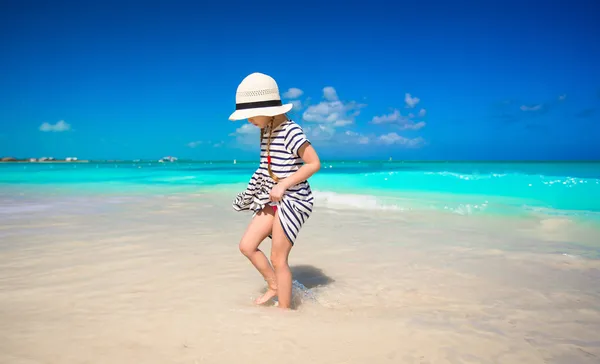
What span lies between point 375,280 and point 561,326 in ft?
5.45

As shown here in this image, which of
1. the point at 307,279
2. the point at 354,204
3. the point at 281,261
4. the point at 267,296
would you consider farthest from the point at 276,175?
the point at 354,204

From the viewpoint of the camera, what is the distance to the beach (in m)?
2.51

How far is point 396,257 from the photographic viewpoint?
5.12 meters

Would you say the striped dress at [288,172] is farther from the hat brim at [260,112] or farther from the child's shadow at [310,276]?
the child's shadow at [310,276]

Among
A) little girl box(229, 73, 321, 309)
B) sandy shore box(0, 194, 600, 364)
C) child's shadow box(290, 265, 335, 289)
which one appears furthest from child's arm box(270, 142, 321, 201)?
child's shadow box(290, 265, 335, 289)

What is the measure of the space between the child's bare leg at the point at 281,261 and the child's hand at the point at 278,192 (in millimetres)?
258

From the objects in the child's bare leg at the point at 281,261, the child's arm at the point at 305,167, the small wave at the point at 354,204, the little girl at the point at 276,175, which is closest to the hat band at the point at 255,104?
the little girl at the point at 276,175

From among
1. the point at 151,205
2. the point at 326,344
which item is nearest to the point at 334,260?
the point at 326,344

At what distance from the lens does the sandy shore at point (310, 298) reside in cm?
250

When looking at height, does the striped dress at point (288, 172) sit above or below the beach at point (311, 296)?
above

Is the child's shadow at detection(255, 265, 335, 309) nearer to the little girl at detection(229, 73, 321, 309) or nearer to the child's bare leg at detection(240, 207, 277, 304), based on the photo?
the little girl at detection(229, 73, 321, 309)

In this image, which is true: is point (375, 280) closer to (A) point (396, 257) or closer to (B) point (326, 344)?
(A) point (396, 257)

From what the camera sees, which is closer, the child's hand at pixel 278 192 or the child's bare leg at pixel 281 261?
the child's hand at pixel 278 192

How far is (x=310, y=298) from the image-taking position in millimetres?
3633
